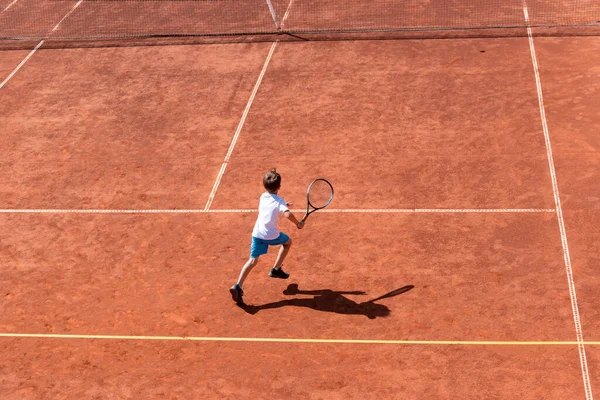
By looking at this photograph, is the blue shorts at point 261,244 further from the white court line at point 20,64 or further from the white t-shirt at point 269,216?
the white court line at point 20,64

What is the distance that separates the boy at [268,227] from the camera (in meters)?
9.77

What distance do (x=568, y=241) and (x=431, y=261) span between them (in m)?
1.89

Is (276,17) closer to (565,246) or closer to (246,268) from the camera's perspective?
(246,268)

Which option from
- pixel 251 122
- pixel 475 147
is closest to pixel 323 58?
pixel 251 122

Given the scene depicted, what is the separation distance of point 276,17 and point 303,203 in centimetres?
829

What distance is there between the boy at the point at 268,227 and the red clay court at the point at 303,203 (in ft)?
1.31

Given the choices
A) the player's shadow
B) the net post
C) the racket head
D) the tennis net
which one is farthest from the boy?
the net post

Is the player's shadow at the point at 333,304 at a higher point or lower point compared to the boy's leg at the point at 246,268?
lower

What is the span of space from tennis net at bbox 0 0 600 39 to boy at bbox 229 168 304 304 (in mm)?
9001

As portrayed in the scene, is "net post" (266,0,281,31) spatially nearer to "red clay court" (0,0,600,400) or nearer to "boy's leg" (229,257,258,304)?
"red clay court" (0,0,600,400)

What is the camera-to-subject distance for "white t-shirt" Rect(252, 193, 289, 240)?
384 inches

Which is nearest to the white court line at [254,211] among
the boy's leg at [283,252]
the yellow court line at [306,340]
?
the boy's leg at [283,252]

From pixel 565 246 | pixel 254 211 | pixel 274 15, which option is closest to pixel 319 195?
pixel 254 211

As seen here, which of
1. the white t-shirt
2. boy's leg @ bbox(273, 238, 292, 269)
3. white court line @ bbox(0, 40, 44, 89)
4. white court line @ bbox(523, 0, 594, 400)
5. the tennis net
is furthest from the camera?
the tennis net
